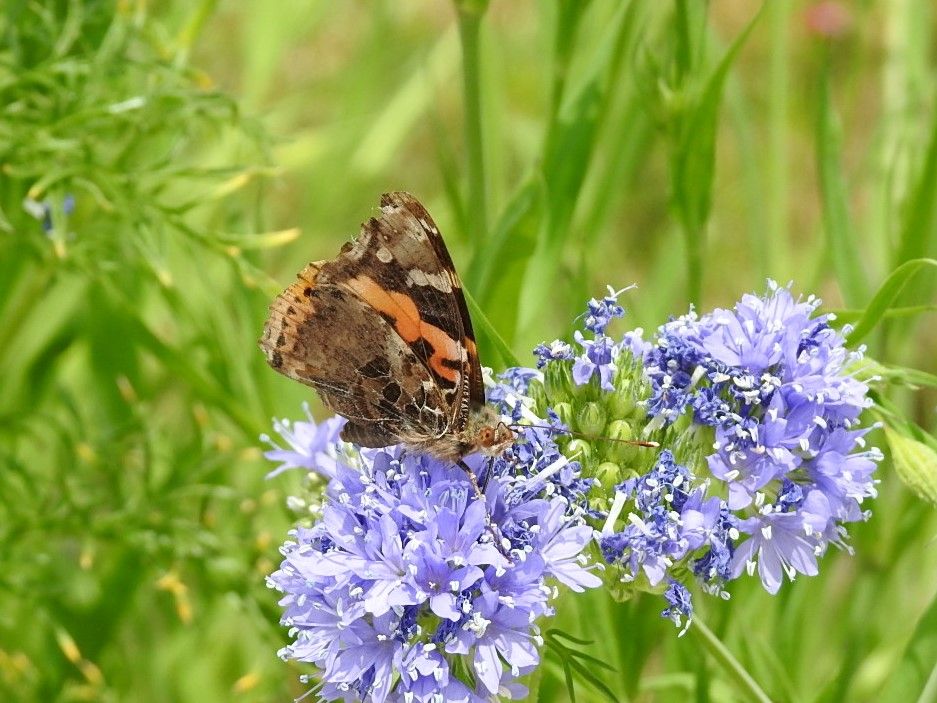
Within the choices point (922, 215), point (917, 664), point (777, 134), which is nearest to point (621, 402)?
point (917, 664)

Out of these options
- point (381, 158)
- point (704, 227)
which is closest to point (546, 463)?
point (704, 227)

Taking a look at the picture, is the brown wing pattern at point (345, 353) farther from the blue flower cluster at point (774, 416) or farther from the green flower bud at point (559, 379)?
the blue flower cluster at point (774, 416)

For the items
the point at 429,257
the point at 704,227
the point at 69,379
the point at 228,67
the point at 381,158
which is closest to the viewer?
the point at 429,257

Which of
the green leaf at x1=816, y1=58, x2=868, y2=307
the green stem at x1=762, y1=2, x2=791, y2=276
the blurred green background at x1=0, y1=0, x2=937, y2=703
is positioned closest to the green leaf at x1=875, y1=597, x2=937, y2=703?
the blurred green background at x1=0, y1=0, x2=937, y2=703

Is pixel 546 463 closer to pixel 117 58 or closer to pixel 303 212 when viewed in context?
pixel 117 58

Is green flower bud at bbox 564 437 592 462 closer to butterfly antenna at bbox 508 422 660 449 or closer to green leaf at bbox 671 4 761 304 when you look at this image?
butterfly antenna at bbox 508 422 660 449

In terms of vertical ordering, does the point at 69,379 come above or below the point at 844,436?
below

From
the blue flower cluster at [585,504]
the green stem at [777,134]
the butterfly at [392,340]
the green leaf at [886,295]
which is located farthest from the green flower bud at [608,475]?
the green stem at [777,134]

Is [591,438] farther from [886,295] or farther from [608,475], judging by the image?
[886,295]
